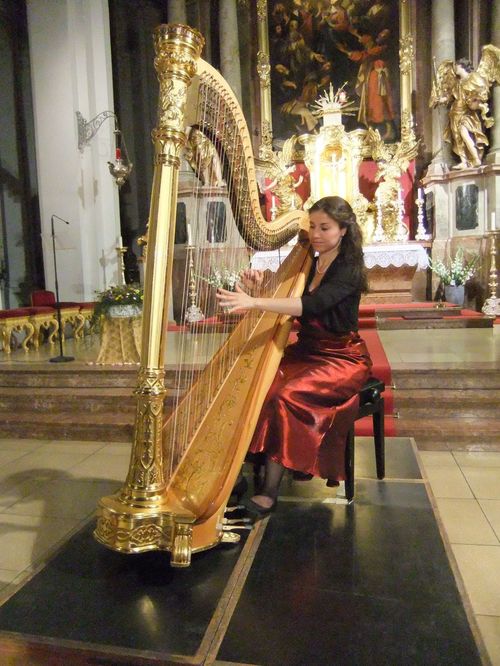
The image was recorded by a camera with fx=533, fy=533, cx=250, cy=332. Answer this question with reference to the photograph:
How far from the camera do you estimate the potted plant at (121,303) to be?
468cm

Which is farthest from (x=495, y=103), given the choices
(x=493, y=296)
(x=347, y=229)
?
(x=347, y=229)

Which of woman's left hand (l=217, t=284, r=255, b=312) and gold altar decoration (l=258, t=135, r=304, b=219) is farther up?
gold altar decoration (l=258, t=135, r=304, b=219)

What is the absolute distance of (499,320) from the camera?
7582 millimetres

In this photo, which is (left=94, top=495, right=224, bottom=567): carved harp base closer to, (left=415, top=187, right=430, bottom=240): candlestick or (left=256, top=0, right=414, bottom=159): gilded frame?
(left=415, top=187, right=430, bottom=240): candlestick

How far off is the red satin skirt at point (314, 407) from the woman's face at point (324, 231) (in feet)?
1.25

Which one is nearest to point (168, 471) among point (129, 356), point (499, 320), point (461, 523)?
point (461, 523)

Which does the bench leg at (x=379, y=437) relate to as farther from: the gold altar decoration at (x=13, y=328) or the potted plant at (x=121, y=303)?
the gold altar decoration at (x=13, y=328)

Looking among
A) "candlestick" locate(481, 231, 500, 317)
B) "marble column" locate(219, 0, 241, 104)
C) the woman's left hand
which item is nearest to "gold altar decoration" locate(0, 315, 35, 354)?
the woman's left hand

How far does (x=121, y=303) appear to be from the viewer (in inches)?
184

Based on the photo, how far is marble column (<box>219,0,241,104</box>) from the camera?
960cm

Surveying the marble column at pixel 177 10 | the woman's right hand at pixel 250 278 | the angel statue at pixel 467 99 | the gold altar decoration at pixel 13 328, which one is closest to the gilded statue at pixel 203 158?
the woman's right hand at pixel 250 278

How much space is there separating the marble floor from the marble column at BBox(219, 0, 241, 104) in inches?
287

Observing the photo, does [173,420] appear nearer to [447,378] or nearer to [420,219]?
[447,378]

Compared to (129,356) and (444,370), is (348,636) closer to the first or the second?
(444,370)
